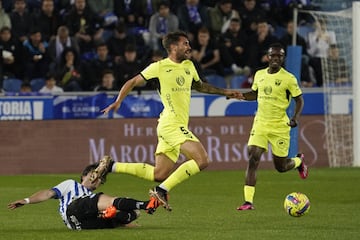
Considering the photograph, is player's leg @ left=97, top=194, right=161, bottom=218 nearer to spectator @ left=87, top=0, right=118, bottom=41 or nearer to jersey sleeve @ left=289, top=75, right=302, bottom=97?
jersey sleeve @ left=289, top=75, right=302, bottom=97

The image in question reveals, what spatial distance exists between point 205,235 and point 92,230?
1296 mm

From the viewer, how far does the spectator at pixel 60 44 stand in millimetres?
24359

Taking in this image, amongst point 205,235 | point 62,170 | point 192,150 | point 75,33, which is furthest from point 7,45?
point 205,235

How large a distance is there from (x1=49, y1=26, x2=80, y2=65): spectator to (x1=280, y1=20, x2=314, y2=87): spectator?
15.8ft

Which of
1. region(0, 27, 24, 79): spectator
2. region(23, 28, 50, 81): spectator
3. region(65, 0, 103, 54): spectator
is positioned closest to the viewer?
region(0, 27, 24, 79): spectator

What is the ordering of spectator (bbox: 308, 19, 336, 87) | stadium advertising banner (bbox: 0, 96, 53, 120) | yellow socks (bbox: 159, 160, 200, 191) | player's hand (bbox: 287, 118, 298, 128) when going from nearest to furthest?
1. yellow socks (bbox: 159, 160, 200, 191)
2. player's hand (bbox: 287, 118, 298, 128)
3. stadium advertising banner (bbox: 0, 96, 53, 120)
4. spectator (bbox: 308, 19, 336, 87)

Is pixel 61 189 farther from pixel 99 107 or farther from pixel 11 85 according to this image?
pixel 11 85

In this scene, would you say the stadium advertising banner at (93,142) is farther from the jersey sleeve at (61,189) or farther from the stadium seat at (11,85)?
the jersey sleeve at (61,189)

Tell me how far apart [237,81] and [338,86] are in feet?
7.38

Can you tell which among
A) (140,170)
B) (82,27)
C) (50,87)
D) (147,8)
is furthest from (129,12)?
(140,170)

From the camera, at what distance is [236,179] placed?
20.7 meters

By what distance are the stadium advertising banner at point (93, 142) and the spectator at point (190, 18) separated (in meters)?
3.28

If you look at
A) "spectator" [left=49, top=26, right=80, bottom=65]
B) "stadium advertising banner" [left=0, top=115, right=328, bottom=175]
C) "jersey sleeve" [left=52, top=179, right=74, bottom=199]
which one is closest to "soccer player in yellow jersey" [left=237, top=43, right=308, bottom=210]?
"jersey sleeve" [left=52, top=179, right=74, bottom=199]

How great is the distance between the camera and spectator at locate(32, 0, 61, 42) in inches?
973
